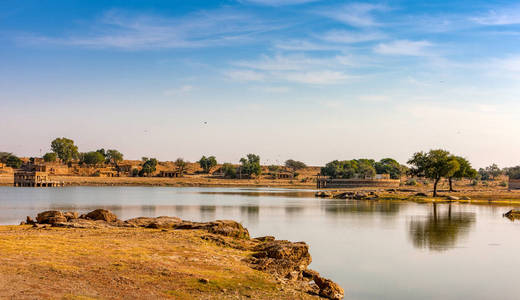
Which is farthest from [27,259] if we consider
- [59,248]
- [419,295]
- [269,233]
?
[269,233]

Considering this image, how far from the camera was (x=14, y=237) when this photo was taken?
81.2 ft

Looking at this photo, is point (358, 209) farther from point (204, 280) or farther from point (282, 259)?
point (204, 280)

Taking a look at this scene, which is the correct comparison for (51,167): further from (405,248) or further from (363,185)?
(405,248)

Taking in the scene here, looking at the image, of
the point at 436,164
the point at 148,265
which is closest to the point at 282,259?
the point at 148,265

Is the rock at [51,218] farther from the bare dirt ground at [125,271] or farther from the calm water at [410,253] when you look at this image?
the calm water at [410,253]

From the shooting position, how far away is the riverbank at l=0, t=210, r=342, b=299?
15.8 meters

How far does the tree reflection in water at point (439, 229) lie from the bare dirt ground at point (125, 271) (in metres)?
18.2

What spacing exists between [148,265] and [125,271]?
4.57 ft

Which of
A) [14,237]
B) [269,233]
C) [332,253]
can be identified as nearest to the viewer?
[14,237]

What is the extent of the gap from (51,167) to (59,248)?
18989 centimetres

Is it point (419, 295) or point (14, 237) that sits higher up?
point (14, 237)

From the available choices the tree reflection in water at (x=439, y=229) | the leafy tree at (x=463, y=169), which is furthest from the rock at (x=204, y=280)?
the leafy tree at (x=463, y=169)

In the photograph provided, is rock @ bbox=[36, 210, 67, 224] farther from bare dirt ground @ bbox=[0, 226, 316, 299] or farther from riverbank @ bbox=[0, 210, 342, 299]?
bare dirt ground @ bbox=[0, 226, 316, 299]

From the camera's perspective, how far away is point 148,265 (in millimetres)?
19359
